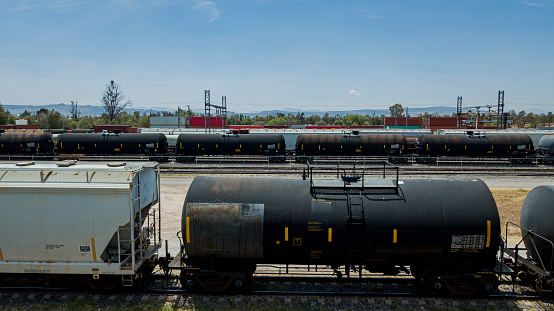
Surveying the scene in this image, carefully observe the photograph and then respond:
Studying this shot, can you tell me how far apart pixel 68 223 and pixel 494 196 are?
77.2 ft

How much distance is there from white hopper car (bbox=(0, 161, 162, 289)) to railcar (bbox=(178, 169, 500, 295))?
173 cm

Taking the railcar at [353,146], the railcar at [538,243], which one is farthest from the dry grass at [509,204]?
the railcar at [353,146]

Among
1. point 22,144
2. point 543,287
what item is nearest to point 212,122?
point 22,144

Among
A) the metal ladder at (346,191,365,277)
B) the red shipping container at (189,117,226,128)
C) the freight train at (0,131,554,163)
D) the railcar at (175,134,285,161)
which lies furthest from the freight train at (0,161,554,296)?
the red shipping container at (189,117,226,128)

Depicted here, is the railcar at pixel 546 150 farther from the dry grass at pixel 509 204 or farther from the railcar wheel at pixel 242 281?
the railcar wheel at pixel 242 281

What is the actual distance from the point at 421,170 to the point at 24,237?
30074mm

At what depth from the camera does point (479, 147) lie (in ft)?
119

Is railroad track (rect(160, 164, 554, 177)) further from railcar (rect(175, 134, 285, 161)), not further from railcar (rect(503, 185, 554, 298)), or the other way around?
railcar (rect(503, 185, 554, 298))

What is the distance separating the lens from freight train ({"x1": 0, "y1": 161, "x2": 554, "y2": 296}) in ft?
30.6

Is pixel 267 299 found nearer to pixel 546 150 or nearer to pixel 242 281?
pixel 242 281

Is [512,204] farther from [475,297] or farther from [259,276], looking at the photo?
[259,276]

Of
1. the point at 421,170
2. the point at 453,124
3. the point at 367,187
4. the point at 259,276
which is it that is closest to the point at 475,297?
the point at 367,187

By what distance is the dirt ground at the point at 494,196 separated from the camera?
16516 mm

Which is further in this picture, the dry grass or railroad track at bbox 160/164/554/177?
railroad track at bbox 160/164/554/177
